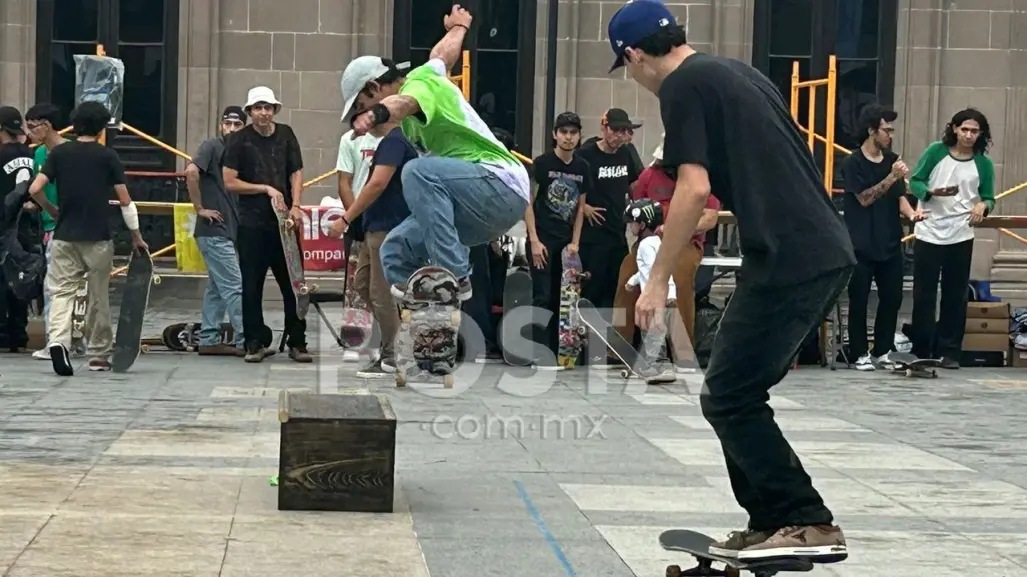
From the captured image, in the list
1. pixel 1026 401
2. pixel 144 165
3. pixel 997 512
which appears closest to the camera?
pixel 997 512

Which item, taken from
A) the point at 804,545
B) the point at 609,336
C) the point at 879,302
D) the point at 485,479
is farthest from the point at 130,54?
the point at 804,545

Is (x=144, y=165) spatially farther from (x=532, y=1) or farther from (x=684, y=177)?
(x=684, y=177)

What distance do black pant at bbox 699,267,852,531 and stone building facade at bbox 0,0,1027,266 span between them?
1289 centimetres

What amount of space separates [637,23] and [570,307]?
717 centimetres

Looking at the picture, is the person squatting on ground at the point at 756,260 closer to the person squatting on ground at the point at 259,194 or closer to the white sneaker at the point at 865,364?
the person squatting on ground at the point at 259,194

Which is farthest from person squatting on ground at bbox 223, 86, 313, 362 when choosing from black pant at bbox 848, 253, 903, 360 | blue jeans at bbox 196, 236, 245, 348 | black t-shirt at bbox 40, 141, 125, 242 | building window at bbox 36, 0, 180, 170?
building window at bbox 36, 0, 180, 170

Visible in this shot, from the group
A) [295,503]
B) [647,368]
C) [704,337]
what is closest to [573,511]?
[295,503]

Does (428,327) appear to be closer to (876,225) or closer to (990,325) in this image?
(876,225)

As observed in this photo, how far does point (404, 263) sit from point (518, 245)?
4197 mm

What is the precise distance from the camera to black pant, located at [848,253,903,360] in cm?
1284

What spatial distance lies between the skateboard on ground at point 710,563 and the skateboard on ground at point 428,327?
12.7ft

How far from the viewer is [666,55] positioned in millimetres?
5195

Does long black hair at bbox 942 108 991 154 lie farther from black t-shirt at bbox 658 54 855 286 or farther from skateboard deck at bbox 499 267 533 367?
black t-shirt at bbox 658 54 855 286

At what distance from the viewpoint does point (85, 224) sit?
11.4m
